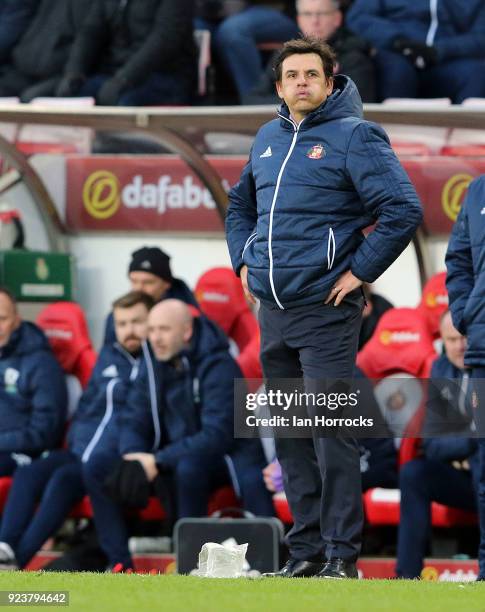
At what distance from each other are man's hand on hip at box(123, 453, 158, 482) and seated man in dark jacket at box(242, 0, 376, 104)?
2.59 metres

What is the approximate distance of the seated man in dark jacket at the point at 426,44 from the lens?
1023cm

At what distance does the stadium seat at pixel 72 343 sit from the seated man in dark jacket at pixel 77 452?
42 cm

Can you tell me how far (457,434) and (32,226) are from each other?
→ 138 inches

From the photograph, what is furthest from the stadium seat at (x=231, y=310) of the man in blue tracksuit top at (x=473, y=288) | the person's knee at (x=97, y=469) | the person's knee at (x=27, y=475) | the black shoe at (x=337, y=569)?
the black shoe at (x=337, y=569)

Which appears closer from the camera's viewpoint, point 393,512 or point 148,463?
point 393,512

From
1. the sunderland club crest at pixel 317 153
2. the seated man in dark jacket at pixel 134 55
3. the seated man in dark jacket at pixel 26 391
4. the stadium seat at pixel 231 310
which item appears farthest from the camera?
the seated man in dark jacket at pixel 134 55

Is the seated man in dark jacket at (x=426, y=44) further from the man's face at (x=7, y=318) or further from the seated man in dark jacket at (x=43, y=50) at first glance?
the man's face at (x=7, y=318)

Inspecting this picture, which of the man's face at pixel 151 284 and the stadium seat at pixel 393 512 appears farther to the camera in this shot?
the man's face at pixel 151 284

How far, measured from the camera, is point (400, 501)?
8234 millimetres

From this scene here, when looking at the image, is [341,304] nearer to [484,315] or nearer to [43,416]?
[484,315]

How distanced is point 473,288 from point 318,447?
956 millimetres

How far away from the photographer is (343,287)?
5.80 m

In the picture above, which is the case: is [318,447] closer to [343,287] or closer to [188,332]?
[343,287]

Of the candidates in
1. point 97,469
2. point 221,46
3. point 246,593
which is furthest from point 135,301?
point 246,593
